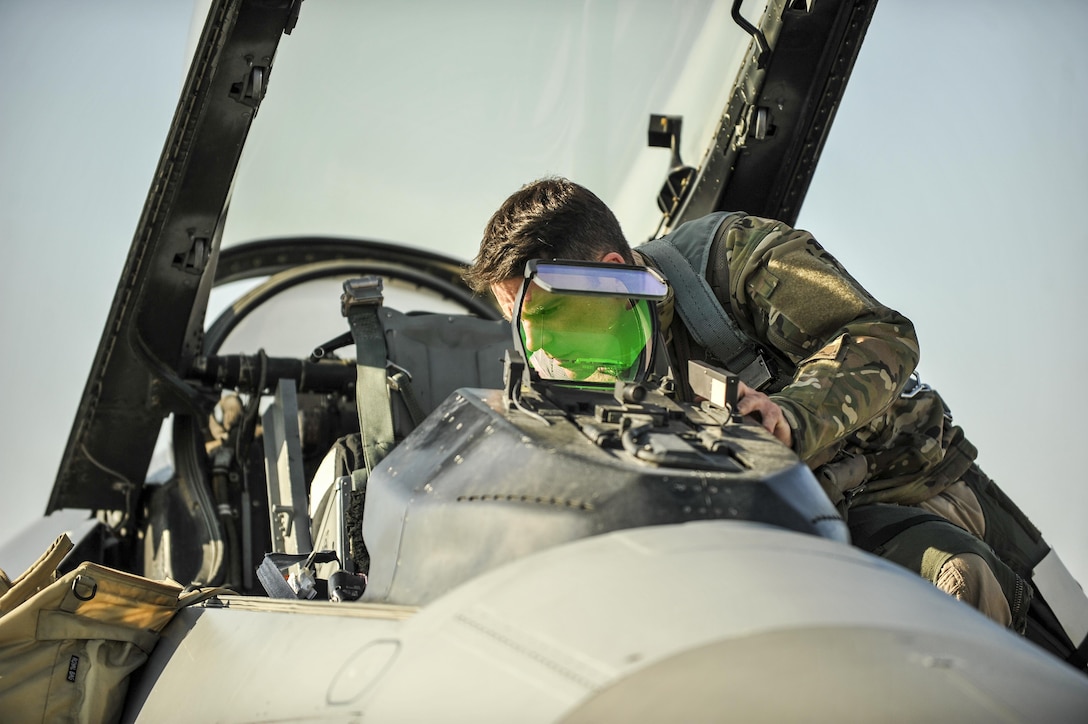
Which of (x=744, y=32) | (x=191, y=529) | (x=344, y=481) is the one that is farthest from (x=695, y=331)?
(x=191, y=529)

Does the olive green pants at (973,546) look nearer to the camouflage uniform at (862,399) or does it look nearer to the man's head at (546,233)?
the camouflage uniform at (862,399)

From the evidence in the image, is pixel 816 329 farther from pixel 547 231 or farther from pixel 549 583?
pixel 549 583

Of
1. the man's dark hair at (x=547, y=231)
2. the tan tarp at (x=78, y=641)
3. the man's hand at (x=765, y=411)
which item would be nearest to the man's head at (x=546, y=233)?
the man's dark hair at (x=547, y=231)

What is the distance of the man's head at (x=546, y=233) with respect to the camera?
2195 mm

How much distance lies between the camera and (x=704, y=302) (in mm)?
2354

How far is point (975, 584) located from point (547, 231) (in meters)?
1.06

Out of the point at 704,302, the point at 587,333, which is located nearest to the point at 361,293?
the point at 704,302

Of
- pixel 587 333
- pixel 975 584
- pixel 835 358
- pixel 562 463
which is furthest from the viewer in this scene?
pixel 975 584

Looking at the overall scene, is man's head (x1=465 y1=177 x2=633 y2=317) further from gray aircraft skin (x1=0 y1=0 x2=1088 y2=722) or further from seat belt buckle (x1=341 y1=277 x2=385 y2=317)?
seat belt buckle (x1=341 y1=277 x2=385 y2=317)

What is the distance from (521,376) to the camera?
1503 mm

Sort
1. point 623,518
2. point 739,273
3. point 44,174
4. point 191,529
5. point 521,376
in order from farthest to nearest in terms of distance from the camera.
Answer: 1. point 44,174
2. point 191,529
3. point 739,273
4. point 521,376
5. point 623,518

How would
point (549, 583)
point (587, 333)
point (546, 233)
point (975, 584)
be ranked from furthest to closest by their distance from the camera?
point (546, 233) < point (975, 584) < point (587, 333) < point (549, 583)

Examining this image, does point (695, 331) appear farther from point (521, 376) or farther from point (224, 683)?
point (224, 683)

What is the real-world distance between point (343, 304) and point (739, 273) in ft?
3.57
